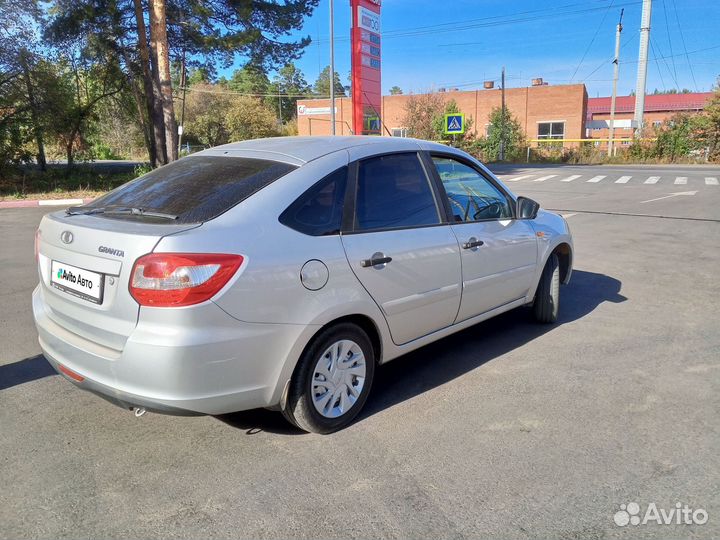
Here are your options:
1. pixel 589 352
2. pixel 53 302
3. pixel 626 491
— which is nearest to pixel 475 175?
pixel 589 352

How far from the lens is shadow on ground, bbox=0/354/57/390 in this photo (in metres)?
4.12

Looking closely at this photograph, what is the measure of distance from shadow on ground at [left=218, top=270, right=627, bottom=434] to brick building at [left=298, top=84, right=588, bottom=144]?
42310 millimetres

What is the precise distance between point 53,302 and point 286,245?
4.77 ft

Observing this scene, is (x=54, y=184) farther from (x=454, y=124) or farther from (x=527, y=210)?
(x=454, y=124)

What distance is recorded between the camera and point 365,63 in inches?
985

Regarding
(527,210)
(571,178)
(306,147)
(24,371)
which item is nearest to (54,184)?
(24,371)

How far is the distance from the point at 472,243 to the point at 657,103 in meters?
80.6

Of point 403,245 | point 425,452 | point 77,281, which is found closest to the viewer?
point 77,281

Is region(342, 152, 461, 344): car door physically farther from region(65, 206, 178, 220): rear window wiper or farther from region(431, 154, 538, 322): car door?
region(65, 206, 178, 220): rear window wiper

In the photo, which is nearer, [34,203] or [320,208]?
[320,208]

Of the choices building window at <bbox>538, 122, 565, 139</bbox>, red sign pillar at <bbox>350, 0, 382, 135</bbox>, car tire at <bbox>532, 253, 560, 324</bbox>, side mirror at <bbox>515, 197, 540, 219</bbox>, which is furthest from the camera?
building window at <bbox>538, 122, 565, 139</bbox>

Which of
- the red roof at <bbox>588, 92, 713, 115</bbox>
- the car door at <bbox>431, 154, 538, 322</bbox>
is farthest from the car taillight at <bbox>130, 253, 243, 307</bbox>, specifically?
the red roof at <bbox>588, 92, 713, 115</bbox>

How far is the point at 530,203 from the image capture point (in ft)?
15.8

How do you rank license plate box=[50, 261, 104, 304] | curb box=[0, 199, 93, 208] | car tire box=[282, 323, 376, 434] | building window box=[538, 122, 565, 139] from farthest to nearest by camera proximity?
building window box=[538, 122, 565, 139]
curb box=[0, 199, 93, 208]
car tire box=[282, 323, 376, 434]
license plate box=[50, 261, 104, 304]
